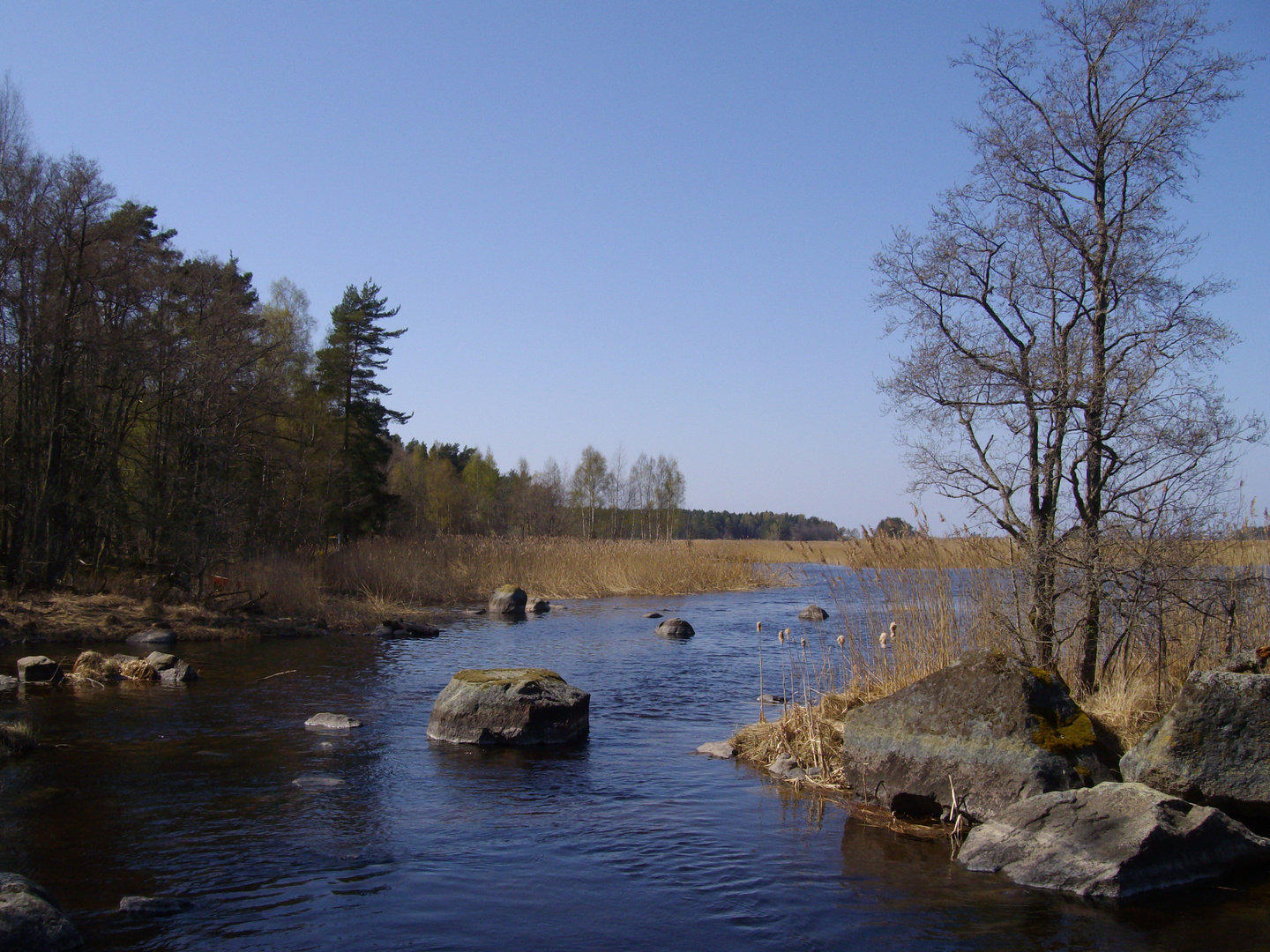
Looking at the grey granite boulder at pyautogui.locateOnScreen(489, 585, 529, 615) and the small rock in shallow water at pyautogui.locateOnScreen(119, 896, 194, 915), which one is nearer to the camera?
the small rock in shallow water at pyautogui.locateOnScreen(119, 896, 194, 915)

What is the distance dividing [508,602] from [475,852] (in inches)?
669

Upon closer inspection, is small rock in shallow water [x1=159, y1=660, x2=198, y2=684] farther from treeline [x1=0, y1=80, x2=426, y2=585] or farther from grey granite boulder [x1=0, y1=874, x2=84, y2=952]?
grey granite boulder [x1=0, y1=874, x2=84, y2=952]

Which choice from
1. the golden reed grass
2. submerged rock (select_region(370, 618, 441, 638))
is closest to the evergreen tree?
the golden reed grass

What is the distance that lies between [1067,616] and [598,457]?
190 ft

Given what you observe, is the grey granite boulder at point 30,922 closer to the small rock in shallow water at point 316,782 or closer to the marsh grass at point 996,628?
the small rock in shallow water at point 316,782

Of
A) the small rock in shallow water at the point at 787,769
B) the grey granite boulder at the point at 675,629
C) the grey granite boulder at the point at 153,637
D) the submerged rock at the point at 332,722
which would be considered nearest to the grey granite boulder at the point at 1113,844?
the small rock in shallow water at the point at 787,769

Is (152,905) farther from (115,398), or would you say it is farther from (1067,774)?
(115,398)

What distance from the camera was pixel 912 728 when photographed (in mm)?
6648

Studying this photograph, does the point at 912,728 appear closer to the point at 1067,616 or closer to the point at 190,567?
the point at 1067,616

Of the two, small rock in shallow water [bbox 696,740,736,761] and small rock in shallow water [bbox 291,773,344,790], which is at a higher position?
small rock in shallow water [bbox 696,740,736,761]

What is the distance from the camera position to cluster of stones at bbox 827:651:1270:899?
5.25m

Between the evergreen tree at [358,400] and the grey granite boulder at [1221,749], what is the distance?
93.2ft

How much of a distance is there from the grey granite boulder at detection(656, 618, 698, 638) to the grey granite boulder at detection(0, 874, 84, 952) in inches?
550

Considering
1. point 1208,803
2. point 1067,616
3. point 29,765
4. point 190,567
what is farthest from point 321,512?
point 1208,803
